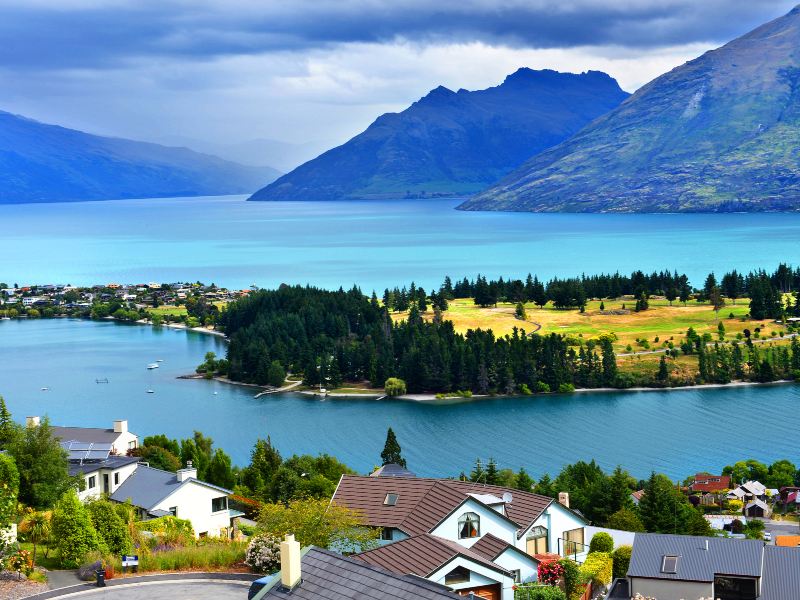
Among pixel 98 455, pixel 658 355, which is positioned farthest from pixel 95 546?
pixel 658 355

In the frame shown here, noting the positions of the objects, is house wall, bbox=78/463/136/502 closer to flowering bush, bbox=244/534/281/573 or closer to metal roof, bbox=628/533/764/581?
flowering bush, bbox=244/534/281/573

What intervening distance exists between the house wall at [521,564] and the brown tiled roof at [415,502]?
5.50ft

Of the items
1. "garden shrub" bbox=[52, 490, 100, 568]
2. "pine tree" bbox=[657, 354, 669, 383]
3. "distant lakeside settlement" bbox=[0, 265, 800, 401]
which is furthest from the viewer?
"distant lakeside settlement" bbox=[0, 265, 800, 401]

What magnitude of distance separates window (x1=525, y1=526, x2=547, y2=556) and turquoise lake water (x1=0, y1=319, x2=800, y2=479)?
31.4 metres

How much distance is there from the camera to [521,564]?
24.8 m

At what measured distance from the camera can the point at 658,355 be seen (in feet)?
313

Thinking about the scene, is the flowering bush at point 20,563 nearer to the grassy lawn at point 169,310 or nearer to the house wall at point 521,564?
the house wall at point 521,564

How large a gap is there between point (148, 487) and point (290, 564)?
2259 centimetres

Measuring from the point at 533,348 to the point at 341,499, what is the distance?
217ft

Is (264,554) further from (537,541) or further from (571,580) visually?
(537,541)

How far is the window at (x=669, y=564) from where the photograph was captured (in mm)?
22734

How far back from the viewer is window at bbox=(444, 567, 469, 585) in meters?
21.1

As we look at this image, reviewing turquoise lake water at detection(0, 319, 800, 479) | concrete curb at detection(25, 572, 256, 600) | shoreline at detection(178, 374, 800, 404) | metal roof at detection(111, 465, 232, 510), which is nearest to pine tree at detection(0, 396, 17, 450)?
metal roof at detection(111, 465, 232, 510)

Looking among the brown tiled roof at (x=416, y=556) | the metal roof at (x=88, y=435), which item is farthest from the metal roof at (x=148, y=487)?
the brown tiled roof at (x=416, y=556)
